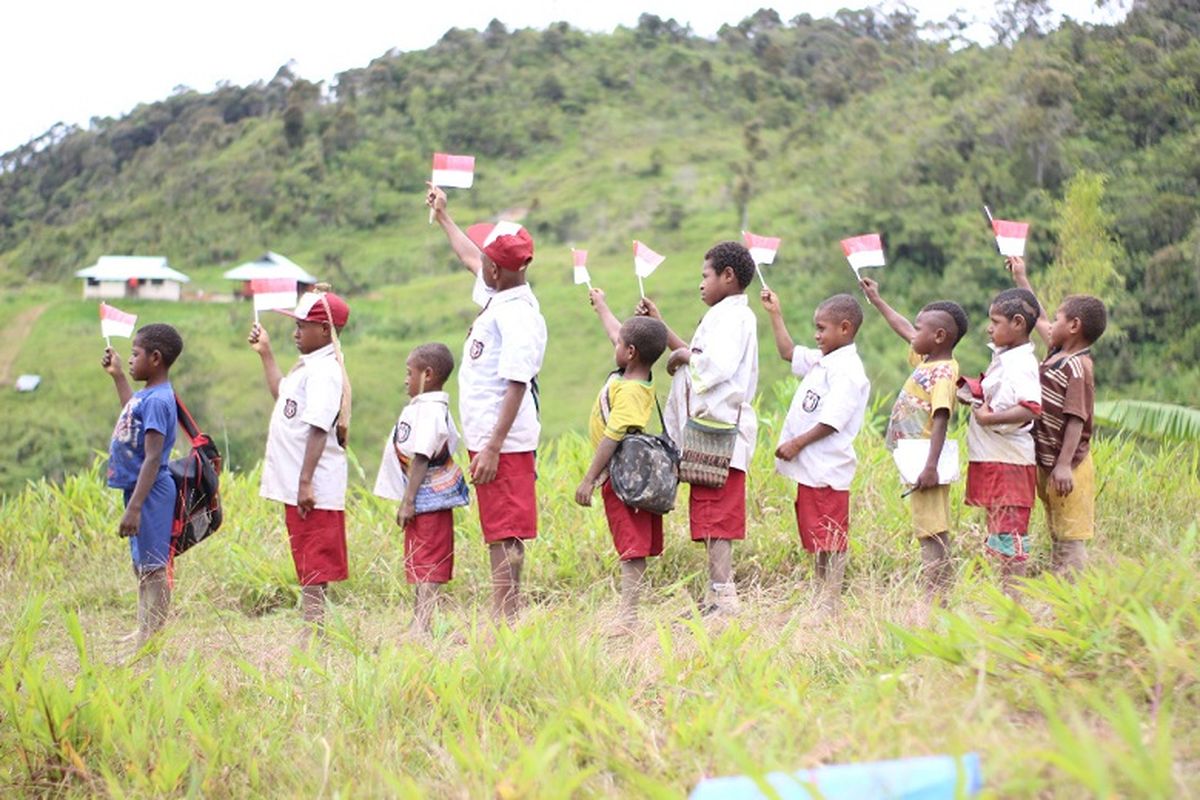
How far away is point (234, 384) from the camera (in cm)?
2900

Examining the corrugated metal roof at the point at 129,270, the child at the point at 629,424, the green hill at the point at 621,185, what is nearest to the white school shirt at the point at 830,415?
the child at the point at 629,424

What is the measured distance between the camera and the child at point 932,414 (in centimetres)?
480

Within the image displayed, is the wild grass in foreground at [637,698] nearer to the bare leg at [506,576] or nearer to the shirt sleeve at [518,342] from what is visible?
the bare leg at [506,576]

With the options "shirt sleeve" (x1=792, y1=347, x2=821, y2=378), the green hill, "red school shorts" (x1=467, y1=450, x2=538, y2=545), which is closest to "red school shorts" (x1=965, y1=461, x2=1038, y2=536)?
"shirt sleeve" (x1=792, y1=347, x2=821, y2=378)

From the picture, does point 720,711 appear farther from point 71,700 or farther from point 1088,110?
point 1088,110

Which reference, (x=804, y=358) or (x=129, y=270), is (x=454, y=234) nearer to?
(x=804, y=358)

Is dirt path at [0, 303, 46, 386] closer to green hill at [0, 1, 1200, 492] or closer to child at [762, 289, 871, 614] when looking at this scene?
green hill at [0, 1, 1200, 492]

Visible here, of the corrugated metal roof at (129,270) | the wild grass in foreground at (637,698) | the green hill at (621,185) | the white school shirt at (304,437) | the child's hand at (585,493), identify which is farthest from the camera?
the corrugated metal roof at (129,270)

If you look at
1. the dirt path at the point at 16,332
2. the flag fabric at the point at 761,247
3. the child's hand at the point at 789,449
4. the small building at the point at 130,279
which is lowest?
the dirt path at the point at 16,332

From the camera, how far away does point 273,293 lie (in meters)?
4.86

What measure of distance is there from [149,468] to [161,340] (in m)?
0.50

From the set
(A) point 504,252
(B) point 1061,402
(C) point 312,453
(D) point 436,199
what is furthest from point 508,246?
Result: (B) point 1061,402

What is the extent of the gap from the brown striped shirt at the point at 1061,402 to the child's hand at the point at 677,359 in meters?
1.33

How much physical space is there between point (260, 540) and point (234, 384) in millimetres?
23278
